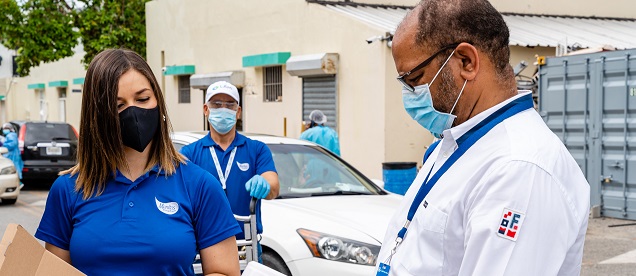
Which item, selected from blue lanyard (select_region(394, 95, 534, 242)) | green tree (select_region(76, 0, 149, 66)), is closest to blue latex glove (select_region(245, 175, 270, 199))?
blue lanyard (select_region(394, 95, 534, 242))

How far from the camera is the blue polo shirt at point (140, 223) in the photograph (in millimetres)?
2617

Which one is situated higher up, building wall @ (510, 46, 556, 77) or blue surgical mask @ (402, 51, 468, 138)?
building wall @ (510, 46, 556, 77)

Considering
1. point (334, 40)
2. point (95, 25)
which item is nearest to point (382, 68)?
point (334, 40)

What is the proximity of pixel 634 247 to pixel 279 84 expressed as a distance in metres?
→ 10.4

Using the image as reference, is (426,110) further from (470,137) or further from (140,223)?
(140,223)

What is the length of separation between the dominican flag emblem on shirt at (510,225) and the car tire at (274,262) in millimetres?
4333

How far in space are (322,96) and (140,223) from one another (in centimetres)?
1394

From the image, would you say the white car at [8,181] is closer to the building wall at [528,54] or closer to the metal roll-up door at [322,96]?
the metal roll-up door at [322,96]

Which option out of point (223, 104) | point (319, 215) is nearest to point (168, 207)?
point (223, 104)

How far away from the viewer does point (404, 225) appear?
213 centimetres

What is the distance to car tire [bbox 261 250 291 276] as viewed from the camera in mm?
6000

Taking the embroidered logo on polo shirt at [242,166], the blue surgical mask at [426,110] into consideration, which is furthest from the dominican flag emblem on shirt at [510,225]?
the embroidered logo on polo shirt at [242,166]

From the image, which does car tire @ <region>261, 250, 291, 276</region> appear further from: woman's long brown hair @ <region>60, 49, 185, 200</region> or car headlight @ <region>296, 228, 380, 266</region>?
woman's long brown hair @ <region>60, 49, 185, 200</region>

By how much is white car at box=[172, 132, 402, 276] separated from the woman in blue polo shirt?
9.61 feet
